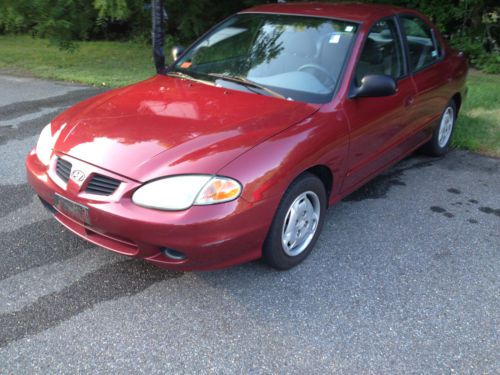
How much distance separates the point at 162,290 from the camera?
2.95m

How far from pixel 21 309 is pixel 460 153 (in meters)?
4.64

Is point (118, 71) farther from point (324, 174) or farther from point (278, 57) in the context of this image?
point (324, 174)

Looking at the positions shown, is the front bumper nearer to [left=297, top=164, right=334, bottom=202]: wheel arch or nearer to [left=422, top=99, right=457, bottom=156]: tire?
[left=297, top=164, right=334, bottom=202]: wheel arch

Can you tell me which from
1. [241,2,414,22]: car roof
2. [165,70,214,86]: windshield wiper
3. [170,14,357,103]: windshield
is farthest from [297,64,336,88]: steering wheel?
[165,70,214,86]: windshield wiper

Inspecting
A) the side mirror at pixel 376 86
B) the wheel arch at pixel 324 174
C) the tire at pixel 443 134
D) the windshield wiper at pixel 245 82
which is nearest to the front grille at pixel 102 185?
the wheel arch at pixel 324 174

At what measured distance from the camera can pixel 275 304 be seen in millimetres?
2869

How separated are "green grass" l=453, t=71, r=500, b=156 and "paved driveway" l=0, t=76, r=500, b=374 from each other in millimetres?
1720

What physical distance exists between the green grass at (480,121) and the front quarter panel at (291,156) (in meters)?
2.85

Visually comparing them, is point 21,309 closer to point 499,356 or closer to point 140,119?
point 140,119

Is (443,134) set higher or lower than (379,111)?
lower

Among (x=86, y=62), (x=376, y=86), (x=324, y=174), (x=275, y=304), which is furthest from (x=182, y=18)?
(x=275, y=304)

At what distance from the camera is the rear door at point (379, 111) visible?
3.49m

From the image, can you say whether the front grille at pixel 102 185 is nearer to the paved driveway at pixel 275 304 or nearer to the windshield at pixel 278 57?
the paved driveway at pixel 275 304

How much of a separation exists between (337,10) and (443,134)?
2020 mm
